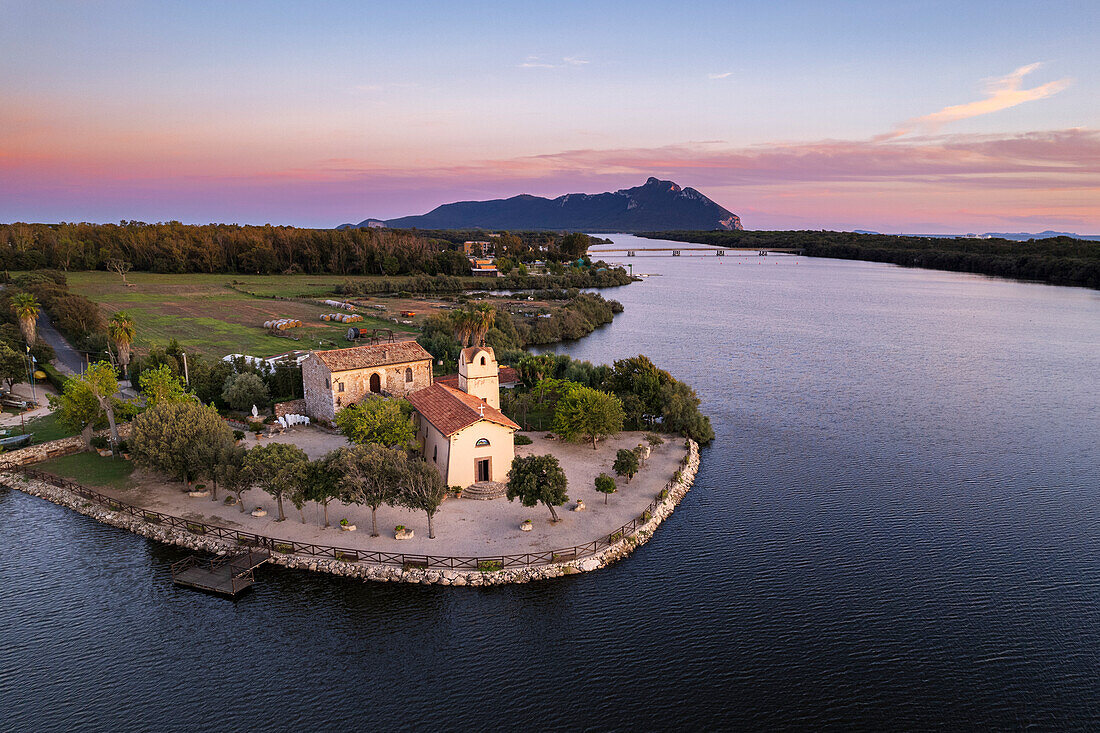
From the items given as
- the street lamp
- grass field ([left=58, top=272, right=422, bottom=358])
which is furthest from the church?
grass field ([left=58, top=272, right=422, bottom=358])

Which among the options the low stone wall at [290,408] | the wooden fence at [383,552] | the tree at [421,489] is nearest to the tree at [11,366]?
the low stone wall at [290,408]

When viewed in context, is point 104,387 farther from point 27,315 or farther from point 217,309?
point 217,309

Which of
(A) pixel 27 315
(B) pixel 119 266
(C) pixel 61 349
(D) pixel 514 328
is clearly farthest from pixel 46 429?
Answer: (B) pixel 119 266

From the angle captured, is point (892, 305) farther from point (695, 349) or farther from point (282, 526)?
point (282, 526)

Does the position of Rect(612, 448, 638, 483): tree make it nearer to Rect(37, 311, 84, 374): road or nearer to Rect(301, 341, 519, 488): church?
Rect(301, 341, 519, 488): church

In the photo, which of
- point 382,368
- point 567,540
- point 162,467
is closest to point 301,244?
point 382,368
